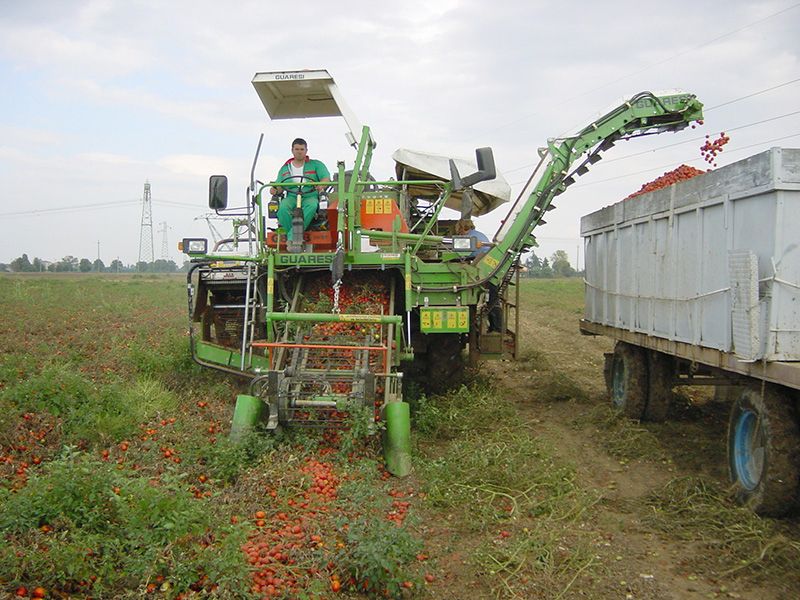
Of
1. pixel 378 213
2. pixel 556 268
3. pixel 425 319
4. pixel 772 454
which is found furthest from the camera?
pixel 556 268

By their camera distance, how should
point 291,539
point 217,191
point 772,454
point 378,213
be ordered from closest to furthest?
point 291,539, point 772,454, point 217,191, point 378,213

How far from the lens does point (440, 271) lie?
348 inches

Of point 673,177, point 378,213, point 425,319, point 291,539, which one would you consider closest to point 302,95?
point 378,213

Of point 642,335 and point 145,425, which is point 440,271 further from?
point 145,425

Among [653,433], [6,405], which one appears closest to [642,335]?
[653,433]

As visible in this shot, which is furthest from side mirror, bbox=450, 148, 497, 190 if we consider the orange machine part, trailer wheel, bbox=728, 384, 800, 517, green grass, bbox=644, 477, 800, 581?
green grass, bbox=644, 477, 800, 581

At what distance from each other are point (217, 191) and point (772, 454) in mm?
6246

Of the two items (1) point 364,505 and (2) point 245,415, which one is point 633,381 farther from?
(2) point 245,415

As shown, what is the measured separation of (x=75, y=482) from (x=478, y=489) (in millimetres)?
3119

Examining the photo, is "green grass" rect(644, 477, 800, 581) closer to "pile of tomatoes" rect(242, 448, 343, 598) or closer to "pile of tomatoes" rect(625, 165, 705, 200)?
"pile of tomatoes" rect(242, 448, 343, 598)

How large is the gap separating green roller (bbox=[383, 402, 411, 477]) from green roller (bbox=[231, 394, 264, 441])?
3.99ft

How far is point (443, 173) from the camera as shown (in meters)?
10.3

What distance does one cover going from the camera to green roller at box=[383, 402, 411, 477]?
658 centimetres

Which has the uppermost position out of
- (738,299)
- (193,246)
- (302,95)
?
(302,95)
